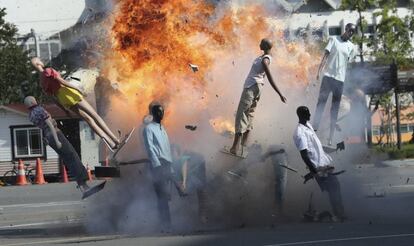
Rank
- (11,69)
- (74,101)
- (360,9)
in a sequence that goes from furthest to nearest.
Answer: (11,69), (360,9), (74,101)

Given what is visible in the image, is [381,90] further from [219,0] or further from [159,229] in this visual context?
[159,229]

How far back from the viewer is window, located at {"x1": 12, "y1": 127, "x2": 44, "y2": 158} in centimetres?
3641

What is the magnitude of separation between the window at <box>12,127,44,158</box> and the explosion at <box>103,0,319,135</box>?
75.4 ft

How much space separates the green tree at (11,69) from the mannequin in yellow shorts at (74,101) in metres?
29.5

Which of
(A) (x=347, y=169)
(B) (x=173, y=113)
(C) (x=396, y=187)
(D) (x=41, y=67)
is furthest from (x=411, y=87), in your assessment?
(D) (x=41, y=67)

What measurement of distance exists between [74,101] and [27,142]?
77.2 ft

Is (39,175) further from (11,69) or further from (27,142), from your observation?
(11,69)

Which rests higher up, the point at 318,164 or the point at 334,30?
the point at 334,30

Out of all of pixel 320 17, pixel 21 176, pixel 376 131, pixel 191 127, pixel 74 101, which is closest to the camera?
pixel 191 127

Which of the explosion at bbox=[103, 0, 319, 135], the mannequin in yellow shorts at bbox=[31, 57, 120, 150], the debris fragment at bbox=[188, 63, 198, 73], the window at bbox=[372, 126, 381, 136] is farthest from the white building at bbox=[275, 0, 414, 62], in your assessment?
the window at bbox=[372, 126, 381, 136]

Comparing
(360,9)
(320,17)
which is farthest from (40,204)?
(320,17)

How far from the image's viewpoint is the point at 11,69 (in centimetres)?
4375

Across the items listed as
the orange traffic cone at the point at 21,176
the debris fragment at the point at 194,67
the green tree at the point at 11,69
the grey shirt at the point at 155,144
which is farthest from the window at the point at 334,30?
the grey shirt at the point at 155,144

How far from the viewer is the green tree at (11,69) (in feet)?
142
